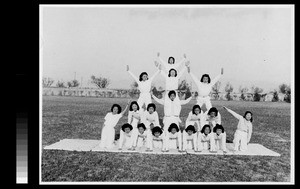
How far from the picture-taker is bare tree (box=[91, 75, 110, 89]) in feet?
30.5

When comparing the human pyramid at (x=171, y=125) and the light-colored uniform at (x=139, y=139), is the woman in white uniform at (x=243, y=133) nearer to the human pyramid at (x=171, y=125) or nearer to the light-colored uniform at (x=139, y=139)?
the human pyramid at (x=171, y=125)

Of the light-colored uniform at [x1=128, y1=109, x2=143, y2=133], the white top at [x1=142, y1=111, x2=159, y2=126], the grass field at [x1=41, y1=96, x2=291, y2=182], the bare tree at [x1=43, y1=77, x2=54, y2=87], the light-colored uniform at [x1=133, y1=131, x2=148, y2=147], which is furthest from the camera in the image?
the bare tree at [x1=43, y1=77, x2=54, y2=87]

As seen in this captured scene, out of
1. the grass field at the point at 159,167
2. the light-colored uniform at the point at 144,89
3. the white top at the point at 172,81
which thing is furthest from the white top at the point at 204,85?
the grass field at the point at 159,167

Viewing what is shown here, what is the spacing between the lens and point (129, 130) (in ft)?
26.6

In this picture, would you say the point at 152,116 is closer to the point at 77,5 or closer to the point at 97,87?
the point at 97,87

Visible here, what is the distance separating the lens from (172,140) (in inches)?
320

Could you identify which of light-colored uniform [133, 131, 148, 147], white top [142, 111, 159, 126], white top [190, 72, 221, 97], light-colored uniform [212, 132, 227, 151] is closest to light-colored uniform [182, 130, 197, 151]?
light-colored uniform [212, 132, 227, 151]

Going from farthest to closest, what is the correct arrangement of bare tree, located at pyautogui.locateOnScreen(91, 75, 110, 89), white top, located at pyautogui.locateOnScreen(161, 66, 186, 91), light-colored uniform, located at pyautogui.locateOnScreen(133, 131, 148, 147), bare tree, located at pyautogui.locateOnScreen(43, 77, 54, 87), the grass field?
bare tree, located at pyautogui.locateOnScreen(91, 75, 110, 89) → bare tree, located at pyautogui.locateOnScreen(43, 77, 54, 87) → white top, located at pyautogui.locateOnScreen(161, 66, 186, 91) → light-colored uniform, located at pyautogui.locateOnScreen(133, 131, 148, 147) → the grass field

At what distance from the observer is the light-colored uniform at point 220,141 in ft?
26.3

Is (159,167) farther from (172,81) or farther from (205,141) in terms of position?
(172,81)

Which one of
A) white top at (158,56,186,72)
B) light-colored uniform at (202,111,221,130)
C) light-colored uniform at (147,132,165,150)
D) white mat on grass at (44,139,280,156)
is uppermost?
white top at (158,56,186,72)

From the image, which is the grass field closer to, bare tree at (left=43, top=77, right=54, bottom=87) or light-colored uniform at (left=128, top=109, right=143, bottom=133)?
light-colored uniform at (left=128, top=109, right=143, bottom=133)

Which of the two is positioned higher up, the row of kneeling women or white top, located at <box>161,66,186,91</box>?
white top, located at <box>161,66,186,91</box>
